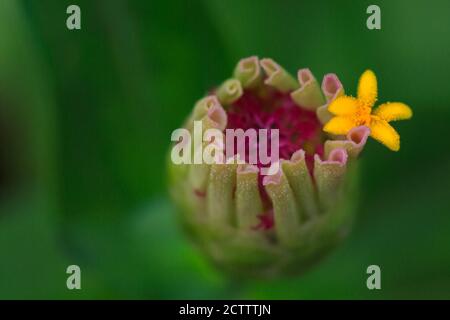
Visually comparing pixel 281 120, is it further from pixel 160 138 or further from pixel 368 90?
pixel 160 138

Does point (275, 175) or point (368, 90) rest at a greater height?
point (368, 90)

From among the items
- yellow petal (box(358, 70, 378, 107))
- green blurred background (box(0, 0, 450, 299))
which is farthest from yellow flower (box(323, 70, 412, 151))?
green blurred background (box(0, 0, 450, 299))

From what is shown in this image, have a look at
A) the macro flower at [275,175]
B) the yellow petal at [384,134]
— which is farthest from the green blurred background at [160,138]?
the yellow petal at [384,134]

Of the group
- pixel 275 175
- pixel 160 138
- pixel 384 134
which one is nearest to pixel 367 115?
pixel 384 134

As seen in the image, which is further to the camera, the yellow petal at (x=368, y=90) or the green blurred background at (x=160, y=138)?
the green blurred background at (x=160, y=138)

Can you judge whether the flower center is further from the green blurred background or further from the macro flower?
the green blurred background

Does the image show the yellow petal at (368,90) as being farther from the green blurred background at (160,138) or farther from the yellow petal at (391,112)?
the green blurred background at (160,138)
